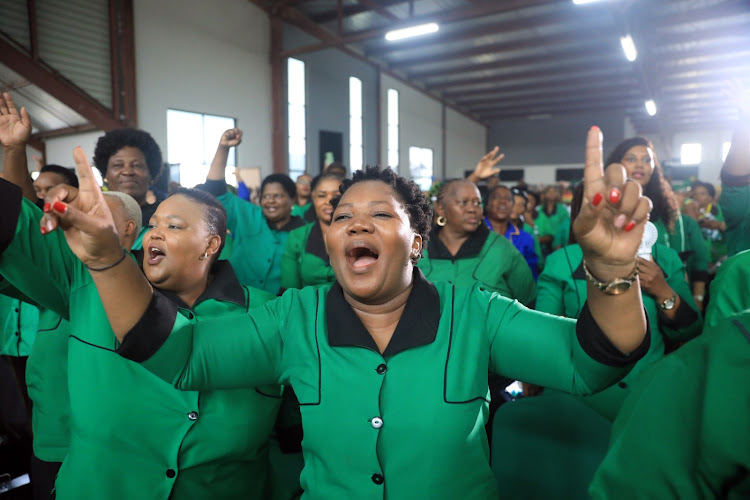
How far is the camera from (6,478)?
2414 millimetres

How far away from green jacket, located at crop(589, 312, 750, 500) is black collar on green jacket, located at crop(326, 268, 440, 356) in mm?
548

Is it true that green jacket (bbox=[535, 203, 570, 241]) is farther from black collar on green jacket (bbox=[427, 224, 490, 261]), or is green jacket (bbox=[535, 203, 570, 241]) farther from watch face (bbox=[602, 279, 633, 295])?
watch face (bbox=[602, 279, 633, 295])

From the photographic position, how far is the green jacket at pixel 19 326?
2379 millimetres

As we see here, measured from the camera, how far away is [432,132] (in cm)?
1884

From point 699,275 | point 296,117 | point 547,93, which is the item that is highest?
point 547,93

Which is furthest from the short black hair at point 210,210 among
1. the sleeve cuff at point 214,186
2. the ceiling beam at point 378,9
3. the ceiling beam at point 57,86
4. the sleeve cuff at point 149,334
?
the ceiling beam at point 378,9

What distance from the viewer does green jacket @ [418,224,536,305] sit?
2.78 m

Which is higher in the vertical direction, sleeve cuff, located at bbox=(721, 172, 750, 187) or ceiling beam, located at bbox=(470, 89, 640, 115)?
ceiling beam, located at bbox=(470, 89, 640, 115)

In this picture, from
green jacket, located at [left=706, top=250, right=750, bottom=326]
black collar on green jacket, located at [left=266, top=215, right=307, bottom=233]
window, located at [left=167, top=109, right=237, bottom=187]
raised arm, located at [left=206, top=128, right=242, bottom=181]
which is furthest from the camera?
window, located at [left=167, top=109, right=237, bottom=187]

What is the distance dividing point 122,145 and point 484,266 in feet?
6.72

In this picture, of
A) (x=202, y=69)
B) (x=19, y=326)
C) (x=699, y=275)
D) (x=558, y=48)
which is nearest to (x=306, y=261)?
(x=19, y=326)

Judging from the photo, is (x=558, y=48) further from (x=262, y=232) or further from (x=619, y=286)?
(x=619, y=286)

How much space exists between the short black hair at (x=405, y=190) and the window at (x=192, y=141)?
8.63m

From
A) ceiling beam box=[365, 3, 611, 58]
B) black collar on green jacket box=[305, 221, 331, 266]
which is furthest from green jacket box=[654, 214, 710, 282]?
ceiling beam box=[365, 3, 611, 58]
